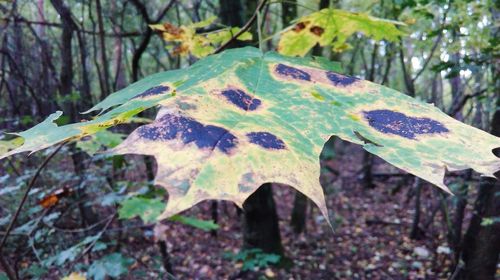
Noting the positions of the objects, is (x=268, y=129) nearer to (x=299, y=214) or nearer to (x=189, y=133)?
(x=189, y=133)

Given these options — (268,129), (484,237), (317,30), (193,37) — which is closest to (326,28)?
(317,30)

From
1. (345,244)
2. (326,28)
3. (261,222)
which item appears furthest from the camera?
(345,244)

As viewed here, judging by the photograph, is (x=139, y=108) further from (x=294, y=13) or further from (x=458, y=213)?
(x=294, y=13)

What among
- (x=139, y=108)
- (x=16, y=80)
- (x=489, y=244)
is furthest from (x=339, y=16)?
(x=16, y=80)

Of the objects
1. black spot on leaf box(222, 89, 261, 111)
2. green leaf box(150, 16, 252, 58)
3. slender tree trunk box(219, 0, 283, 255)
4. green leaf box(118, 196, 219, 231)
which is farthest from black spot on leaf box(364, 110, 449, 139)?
slender tree trunk box(219, 0, 283, 255)

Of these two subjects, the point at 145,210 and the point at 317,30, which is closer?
the point at 317,30

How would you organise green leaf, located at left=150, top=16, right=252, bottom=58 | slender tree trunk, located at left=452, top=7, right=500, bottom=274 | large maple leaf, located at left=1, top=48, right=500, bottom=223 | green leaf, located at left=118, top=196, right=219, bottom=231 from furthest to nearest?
slender tree trunk, located at left=452, top=7, right=500, bottom=274
green leaf, located at left=118, top=196, right=219, bottom=231
green leaf, located at left=150, top=16, right=252, bottom=58
large maple leaf, located at left=1, top=48, right=500, bottom=223

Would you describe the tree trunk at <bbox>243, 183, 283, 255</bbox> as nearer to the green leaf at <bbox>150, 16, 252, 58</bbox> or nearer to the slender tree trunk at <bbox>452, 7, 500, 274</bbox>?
the slender tree trunk at <bbox>452, 7, 500, 274</bbox>

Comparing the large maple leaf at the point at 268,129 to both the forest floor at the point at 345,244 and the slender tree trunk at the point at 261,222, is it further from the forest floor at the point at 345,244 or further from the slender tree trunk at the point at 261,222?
the forest floor at the point at 345,244
